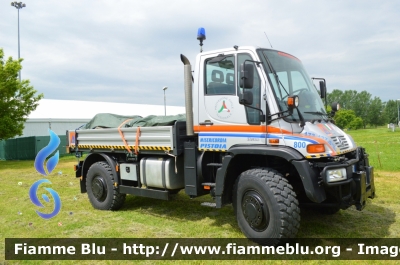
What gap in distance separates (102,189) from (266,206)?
3.81 meters

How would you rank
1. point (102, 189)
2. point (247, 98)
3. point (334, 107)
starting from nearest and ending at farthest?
point (247, 98) < point (334, 107) < point (102, 189)

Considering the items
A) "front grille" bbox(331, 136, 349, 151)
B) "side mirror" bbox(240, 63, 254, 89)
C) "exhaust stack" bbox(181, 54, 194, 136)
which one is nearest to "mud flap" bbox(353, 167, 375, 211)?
"front grille" bbox(331, 136, 349, 151)

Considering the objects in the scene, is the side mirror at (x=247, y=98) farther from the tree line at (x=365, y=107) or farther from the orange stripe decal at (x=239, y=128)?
the tree line at (x=365, y=107)

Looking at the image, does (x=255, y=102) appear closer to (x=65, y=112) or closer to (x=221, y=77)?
(x=221, y=77)

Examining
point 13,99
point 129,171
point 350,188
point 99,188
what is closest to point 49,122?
point 13,99

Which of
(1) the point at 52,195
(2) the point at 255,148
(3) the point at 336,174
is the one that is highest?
(2) the point at 255,148

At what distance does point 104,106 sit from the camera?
36.7 meters

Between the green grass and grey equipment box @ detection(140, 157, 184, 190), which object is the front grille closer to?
grey equipment box @ detection(140, 157, 184, 190)

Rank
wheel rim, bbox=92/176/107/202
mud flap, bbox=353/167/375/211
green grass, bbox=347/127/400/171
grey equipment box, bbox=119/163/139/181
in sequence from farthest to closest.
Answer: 1. green grass, bbox=347/127/400/171
2. wheel rim, bbox=92/176/107/202
3. grey equipment box, bbox=119/163/139/181
4. mud flap, bbox=353/167/375/211

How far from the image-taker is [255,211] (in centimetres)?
476

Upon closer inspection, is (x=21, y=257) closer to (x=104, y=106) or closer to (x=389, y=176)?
(x=389, y=176)

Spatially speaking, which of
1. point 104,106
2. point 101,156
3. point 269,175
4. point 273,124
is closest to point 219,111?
point 273,124

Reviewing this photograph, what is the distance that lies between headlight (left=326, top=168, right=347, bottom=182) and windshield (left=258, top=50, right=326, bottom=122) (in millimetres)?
846

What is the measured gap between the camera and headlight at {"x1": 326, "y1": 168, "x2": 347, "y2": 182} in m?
4.36
